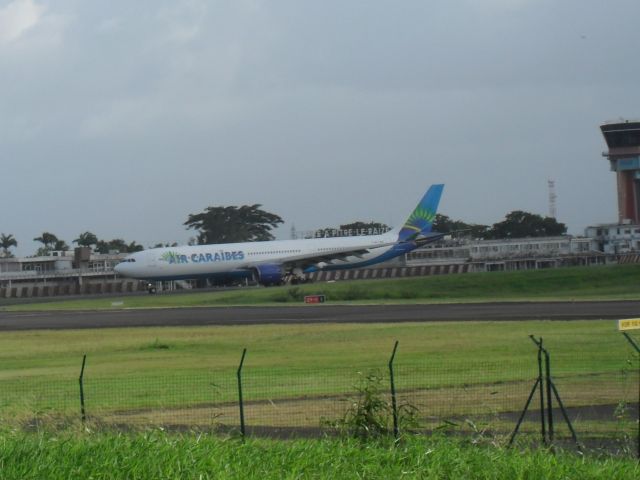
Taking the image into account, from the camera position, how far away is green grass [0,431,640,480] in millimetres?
10781

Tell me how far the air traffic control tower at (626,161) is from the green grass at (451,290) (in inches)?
2645

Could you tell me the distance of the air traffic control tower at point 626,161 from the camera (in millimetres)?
144125

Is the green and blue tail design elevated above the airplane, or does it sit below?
above

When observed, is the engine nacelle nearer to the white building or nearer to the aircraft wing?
the aircraft wing

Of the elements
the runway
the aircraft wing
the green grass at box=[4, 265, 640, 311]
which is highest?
the aircraft wing

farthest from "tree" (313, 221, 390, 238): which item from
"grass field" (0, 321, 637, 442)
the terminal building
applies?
"grass field" (0, 321, 637, 442)

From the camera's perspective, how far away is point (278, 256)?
92.4 meters

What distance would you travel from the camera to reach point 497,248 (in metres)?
141

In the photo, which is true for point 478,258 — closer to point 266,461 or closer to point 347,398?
point 347,398

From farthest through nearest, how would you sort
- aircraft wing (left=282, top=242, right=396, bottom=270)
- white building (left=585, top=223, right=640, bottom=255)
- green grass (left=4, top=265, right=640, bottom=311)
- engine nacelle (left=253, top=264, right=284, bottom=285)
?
white building (left=585, top=223, right=640, bottom=255) → aircraft wing (left=282, top=242, right=396, bottom=270) → engine nacelle (left=253, top=264, right=284, bottom=285) → green grass (left=4, top=265, right=640, bottom=311)

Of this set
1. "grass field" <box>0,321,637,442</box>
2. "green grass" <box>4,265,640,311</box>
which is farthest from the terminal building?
"grass field" <box>0,321,637,442</box>

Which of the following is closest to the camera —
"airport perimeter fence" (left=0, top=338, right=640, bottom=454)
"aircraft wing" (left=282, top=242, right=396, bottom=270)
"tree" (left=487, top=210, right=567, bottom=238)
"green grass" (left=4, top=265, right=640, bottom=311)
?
"airport perimeter fence" (left=0, top=338, right=640, bottom=454)

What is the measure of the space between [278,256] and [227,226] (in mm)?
58425

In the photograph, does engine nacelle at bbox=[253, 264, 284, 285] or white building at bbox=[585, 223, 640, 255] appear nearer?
engine nacelle at bbox=[253, 264, 284, 285]
